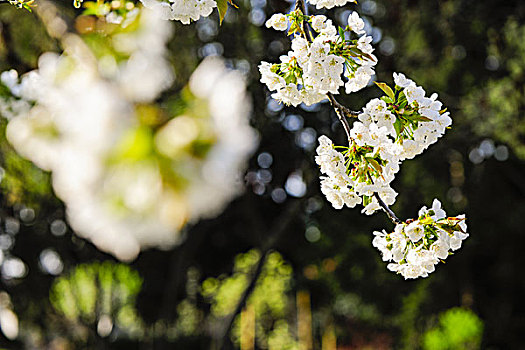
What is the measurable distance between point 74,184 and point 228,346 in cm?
414

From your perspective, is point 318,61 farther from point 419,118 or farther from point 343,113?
point 419,118

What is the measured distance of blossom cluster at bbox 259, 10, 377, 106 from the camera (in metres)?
1.08

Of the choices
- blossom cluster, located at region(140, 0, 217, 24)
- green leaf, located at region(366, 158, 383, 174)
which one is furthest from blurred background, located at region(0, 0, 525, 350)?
green leaf, located at region(366, 158, 383, 174)

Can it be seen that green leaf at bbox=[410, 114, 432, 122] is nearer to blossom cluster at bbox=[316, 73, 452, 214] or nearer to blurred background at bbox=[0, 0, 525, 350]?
blossom cluster at bbox=[316, 73, 452, 214]

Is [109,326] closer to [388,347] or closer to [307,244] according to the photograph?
[307,244]

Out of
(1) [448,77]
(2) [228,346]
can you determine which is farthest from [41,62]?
(1) [448,77]

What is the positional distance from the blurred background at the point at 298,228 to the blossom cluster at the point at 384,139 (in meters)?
2.30

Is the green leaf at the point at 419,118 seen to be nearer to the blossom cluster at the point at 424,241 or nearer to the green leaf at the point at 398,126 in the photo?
the green leaf at the point at 398,126

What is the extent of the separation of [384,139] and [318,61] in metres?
0.19

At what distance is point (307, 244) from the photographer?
6.24 m

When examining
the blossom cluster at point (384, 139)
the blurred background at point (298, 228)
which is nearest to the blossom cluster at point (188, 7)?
the blossom cluster at point (384, 139)

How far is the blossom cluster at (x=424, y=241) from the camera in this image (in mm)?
1073

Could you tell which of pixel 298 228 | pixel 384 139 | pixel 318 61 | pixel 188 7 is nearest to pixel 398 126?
pixel 384 139

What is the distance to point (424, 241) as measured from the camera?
1079 millimetres
